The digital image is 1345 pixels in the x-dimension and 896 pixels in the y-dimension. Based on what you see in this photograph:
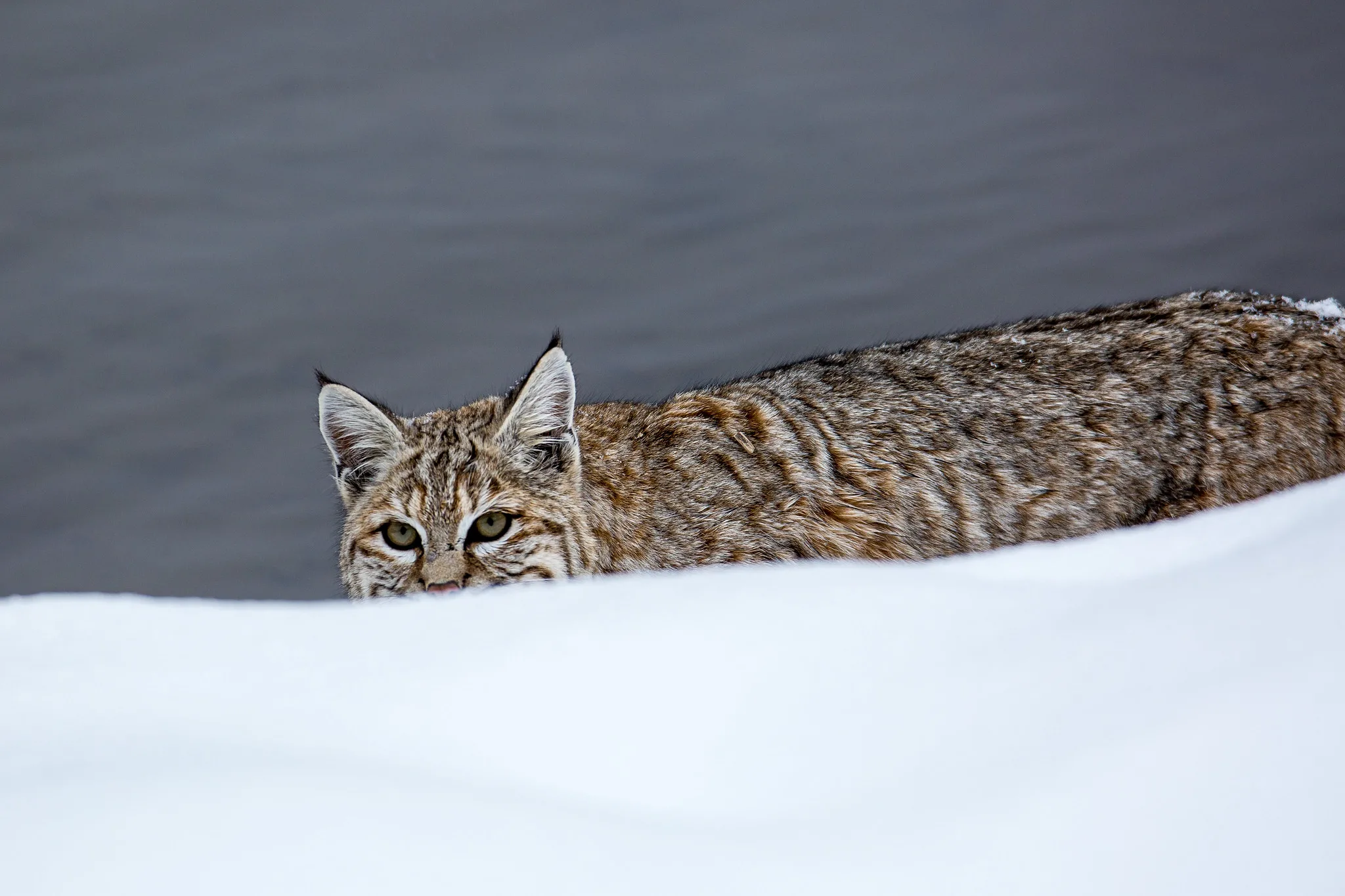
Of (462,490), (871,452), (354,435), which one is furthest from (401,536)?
(871,452)

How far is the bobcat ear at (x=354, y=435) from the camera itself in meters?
3.71

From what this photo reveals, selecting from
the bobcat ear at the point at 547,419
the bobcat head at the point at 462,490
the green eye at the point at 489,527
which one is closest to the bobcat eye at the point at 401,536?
the bobcat head at the point at 462,490

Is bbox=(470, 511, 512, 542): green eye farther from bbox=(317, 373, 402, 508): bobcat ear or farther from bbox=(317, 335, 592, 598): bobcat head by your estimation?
bbox=(317, 373, 402, 508): bobcat ear

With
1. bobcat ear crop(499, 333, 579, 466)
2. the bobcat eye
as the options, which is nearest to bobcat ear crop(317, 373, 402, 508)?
the bobcat eye

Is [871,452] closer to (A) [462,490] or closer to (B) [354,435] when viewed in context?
(A) [462,490]

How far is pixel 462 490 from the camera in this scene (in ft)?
11.6

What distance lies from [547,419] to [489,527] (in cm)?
34

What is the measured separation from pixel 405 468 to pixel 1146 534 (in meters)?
2.19

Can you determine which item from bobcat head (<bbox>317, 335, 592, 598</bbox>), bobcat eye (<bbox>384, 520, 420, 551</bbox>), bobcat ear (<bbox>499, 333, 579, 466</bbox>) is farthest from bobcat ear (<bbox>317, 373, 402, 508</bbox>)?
bobcat ear (<bbox>499, 333, 579, 466</bbox>)

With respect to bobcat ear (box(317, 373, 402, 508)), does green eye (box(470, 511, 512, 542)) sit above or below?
below

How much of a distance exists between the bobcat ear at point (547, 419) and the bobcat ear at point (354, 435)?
337mm

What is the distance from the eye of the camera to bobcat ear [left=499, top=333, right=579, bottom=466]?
3641 millimetres

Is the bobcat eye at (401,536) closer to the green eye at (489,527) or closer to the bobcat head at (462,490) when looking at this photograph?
the bobcat head at (462,490)

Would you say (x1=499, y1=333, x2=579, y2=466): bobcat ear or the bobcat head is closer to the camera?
the bobcat head
